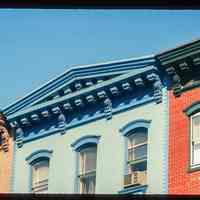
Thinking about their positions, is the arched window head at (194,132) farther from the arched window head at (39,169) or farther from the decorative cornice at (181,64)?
the arched window head at (39,169)

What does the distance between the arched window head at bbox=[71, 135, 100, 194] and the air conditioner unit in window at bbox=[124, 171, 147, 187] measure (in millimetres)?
1178

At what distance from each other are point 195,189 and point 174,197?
36.5 ft

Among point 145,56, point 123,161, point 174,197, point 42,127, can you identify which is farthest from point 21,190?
point 174,197

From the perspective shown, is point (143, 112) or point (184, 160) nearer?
point (184, 160)

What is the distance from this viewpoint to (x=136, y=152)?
16172mm

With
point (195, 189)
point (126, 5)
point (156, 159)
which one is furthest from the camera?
point (156, 159)

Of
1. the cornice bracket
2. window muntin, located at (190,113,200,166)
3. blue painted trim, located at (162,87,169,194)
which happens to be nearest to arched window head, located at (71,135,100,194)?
the cornice bracket

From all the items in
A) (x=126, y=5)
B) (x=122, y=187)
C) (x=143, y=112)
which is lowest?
Answer: (x=126, y=5)

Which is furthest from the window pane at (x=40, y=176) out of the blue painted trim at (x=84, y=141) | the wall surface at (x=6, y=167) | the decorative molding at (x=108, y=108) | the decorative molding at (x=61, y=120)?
the decorative molding at (x=108, y=108)

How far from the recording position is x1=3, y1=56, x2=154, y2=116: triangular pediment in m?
16.6

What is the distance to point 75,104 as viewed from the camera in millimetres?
18062

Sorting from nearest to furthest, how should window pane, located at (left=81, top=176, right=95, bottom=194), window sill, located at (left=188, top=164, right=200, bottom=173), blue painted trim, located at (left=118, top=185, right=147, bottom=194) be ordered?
window sill, located at (left=188, top=164, right=200, bottom=173)
blue painted trim, located at (left=118, top=185, right=147, bottom=194)
window pane, located at (left=81, top=176, right=95, bottom=194)

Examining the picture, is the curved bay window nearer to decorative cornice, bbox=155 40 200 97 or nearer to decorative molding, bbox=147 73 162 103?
decorative molding, bbox=147 73 162 103

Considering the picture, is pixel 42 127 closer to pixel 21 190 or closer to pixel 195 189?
pixel 21 190
